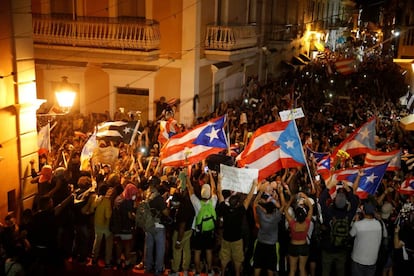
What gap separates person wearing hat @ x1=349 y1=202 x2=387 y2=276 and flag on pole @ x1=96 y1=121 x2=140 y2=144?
224 inches

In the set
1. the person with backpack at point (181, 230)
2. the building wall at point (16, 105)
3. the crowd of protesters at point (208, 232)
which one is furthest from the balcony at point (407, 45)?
the building wall at point (16, 105)

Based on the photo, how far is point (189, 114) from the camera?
17625 mm

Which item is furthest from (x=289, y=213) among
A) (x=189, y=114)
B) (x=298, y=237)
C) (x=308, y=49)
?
(x=308, y=49)

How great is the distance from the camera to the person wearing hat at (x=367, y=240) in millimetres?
7527

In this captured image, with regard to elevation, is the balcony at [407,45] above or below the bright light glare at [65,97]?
above

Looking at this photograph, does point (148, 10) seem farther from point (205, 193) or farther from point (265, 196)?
point (265, 196)

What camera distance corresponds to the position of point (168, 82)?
17500mm

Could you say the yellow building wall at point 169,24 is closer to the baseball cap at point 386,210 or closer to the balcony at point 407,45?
the baseball cap at point 386,210

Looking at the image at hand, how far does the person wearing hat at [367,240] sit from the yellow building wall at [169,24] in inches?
433

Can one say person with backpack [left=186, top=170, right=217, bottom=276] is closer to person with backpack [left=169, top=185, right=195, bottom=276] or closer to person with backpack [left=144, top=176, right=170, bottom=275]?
person with backpack [left=169, top=185, right=195, bottom=276]

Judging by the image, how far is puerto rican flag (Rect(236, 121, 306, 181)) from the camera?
377 inches

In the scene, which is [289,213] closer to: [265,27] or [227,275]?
[227,275]

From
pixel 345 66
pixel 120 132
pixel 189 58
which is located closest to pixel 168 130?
pixel 120 132

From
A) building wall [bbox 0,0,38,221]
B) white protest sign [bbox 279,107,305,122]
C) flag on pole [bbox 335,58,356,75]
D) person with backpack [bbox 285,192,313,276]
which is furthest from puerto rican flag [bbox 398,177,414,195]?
flag on pole [bbox 335,58,356,75]
